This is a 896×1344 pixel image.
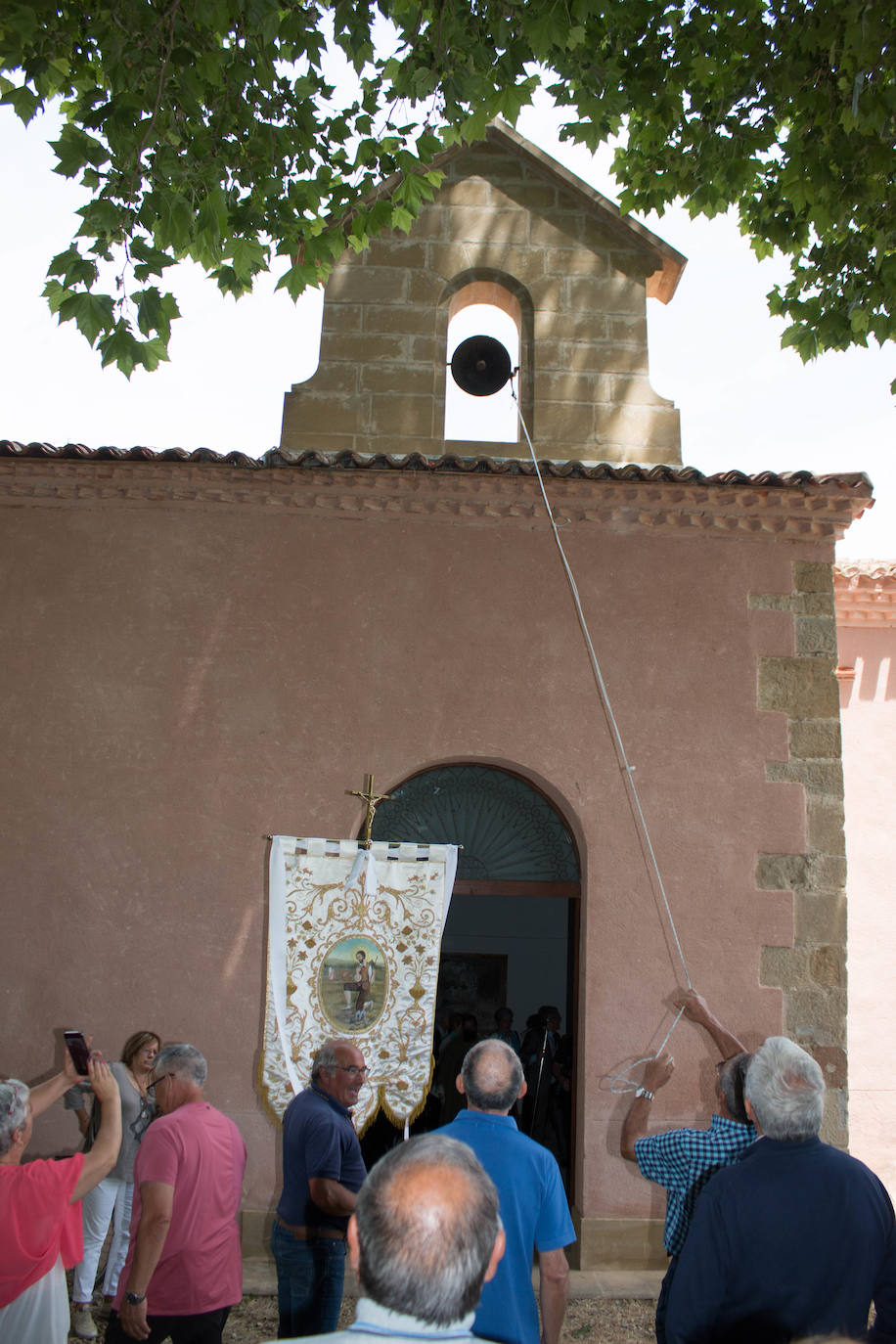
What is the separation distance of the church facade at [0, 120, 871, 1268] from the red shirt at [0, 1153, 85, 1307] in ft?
11.0

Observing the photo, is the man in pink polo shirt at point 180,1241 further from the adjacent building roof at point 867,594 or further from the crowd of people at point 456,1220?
the adjacent building roof at point 867,594

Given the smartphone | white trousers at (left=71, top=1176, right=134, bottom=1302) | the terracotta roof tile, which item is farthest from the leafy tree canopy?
white trousers at (left=71, top=1176, right=134, bottom=1302)

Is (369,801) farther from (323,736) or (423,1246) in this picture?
(423,1246)

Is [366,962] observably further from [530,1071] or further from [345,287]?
[345,287]

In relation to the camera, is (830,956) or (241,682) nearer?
(830,956)

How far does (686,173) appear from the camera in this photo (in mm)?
5742

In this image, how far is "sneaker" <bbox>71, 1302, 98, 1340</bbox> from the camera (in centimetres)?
515

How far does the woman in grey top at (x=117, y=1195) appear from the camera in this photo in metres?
5.16

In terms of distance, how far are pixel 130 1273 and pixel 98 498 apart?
16.4 ft

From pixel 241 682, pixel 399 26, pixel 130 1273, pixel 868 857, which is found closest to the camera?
pixel 130 1273

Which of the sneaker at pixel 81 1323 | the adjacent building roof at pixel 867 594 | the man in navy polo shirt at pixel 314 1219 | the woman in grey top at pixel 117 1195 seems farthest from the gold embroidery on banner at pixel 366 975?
the adjacent building roof at pixel 867 594

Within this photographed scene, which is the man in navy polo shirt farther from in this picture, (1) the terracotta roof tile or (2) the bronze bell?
(2) the bronze bell

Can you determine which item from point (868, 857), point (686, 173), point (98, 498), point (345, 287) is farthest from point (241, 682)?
point (868, 857)

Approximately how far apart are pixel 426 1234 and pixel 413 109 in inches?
200
